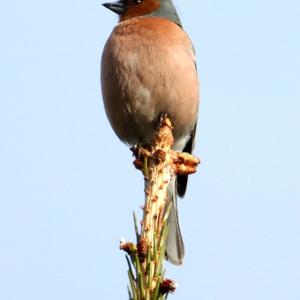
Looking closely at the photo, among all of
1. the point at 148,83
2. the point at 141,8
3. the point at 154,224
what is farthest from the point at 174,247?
the point at 141,8

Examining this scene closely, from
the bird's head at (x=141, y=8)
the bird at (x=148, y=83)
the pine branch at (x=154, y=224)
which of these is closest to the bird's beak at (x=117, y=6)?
the bird's head at (x=141, y=8)

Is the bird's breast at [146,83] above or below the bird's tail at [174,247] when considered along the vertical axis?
above

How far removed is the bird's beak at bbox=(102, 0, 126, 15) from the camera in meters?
6.07

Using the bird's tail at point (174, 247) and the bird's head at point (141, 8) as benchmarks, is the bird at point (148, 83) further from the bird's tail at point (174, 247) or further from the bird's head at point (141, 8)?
the bird's head at point (141, 8)

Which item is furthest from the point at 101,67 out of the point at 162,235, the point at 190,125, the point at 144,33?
the point at 162,235

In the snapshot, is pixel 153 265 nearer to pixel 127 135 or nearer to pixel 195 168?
pixel 195 168

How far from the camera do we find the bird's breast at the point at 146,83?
500 centimetres

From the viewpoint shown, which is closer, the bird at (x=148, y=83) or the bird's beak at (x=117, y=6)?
the bird at (x=148, y=83)

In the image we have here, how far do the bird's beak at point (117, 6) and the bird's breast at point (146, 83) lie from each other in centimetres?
76

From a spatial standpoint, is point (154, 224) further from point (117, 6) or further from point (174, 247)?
point (117, 6)

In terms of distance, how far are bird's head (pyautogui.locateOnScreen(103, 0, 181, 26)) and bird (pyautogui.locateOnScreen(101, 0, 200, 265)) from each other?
52 centimetres

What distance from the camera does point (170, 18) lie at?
5.90m

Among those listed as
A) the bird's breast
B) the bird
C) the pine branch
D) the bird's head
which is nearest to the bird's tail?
the bird

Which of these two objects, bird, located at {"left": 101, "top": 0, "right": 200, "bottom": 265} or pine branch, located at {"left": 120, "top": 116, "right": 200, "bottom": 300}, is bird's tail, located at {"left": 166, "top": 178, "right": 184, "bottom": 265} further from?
pine branch, located at {"left": 120, "top": 116, "right": 200, "bottom": 300}
